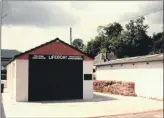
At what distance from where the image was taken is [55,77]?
823 inches

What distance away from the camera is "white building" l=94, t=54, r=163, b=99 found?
20.9m

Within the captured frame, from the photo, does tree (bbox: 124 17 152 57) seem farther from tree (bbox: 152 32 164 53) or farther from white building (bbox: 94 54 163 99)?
white building (bbox: 94 54 163 99)

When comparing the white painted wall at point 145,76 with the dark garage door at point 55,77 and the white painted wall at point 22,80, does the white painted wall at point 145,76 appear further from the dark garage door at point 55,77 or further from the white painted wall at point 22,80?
the white painted wall at point 22,80

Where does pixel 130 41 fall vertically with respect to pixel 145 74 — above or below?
above

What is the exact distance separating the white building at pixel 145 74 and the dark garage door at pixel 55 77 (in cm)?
468

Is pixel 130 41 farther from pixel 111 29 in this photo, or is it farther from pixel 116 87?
pixel 116 87

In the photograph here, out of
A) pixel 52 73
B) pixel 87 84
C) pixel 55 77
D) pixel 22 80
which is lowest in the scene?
pixel 87 84

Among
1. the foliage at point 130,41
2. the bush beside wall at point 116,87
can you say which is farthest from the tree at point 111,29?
the bush beside wall at point 116,87

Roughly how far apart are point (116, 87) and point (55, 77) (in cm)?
658

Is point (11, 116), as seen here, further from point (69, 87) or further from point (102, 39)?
point (102, 39)

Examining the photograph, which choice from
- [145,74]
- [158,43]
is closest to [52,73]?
[145,74]

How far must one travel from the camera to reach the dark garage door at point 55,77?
803 inches

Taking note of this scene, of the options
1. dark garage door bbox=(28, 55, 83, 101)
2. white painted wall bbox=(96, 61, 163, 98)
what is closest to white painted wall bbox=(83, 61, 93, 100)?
dark garage door bbox=(28, 55, 83, 101)

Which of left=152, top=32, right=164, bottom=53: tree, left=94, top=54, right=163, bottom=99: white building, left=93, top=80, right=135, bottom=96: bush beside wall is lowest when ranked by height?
left=93, top=80, right=135, bottom=96: bush beside wall
